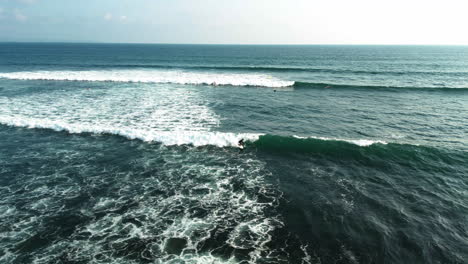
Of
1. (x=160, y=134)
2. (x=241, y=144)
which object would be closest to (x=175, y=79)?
(x=160, y=134)

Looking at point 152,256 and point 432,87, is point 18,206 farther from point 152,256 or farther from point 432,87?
point 432,87

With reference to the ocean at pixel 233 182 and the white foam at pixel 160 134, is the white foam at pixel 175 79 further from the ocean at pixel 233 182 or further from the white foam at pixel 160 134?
the white foam at pixel 160 134

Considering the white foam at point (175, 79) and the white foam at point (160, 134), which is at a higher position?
the white foam at point (175, 79)

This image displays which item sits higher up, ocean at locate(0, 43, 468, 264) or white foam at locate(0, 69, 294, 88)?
white foam at locate(0, 69, 294, 88)

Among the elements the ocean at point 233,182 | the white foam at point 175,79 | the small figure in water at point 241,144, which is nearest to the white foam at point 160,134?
the ocean at point 233,182

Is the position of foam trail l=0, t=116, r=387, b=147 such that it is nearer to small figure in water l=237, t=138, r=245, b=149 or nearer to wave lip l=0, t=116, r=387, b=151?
wave lip l=0, t=116, r=387, b=151

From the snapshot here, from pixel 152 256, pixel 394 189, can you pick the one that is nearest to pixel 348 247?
pixel 394 189

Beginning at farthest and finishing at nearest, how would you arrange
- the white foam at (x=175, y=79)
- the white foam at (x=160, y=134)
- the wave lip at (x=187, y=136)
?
the white foam at (x=175, y=79), the white foam at (x=160, y=134), the wave lip at (x=187, y=136)

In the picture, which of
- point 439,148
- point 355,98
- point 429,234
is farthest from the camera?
point 355,98

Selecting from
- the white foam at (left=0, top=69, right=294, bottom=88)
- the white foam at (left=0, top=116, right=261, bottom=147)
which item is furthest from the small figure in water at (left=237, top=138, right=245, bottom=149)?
the white foam at (left=0, top=69, right=294, bottom=88)
